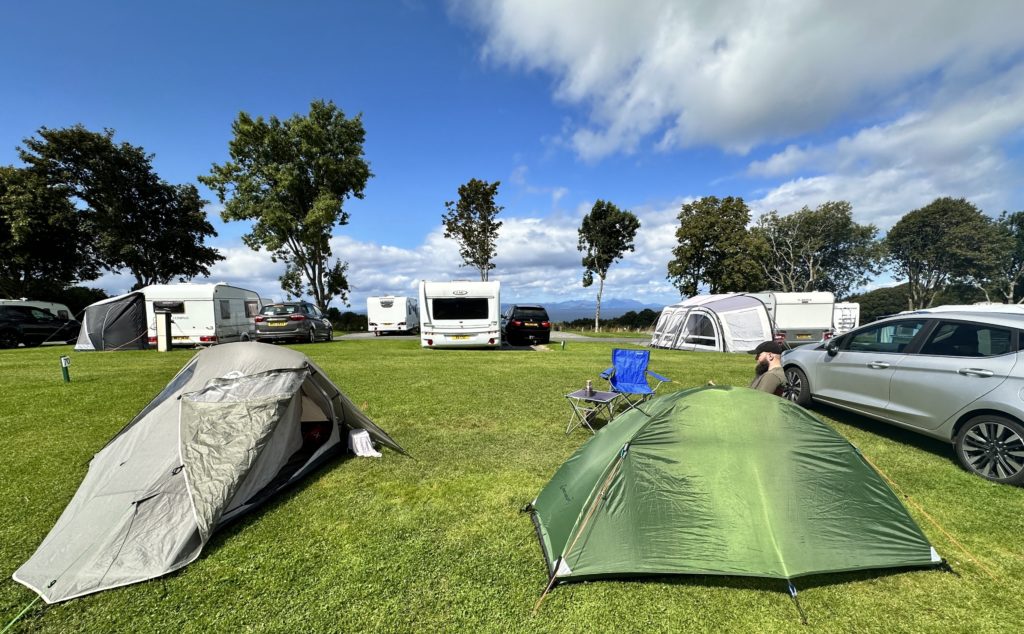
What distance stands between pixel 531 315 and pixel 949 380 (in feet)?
48.2

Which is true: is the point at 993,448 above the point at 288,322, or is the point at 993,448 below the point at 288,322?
below

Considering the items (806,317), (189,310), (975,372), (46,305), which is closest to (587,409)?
(975,372)

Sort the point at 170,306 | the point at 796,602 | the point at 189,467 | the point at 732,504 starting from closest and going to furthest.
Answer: the point at 796,602 < the point at 732,504 < the point at 189,467 < the point at 170,306

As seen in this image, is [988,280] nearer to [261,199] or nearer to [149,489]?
[149,489]

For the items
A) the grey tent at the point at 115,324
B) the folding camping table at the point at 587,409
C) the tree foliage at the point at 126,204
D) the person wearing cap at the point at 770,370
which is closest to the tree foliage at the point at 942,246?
the person wearing cap at the point at 770,370

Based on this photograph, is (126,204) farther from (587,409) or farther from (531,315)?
(587,409)

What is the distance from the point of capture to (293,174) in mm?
23906

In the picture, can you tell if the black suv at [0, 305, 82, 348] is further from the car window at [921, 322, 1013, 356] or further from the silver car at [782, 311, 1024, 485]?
the car window at [921, 322, 1013, 356]

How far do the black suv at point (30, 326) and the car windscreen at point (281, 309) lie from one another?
9.11m

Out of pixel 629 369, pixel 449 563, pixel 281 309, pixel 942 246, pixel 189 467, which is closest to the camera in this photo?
pixel 449 563

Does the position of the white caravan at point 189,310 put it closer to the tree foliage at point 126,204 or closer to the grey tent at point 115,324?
the grey tent at point 115,324

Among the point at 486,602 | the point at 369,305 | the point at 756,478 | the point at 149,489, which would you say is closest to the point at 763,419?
the point at 756,478

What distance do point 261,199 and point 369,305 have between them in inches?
Answer: 353

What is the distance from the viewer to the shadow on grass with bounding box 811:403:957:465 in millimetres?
5281
